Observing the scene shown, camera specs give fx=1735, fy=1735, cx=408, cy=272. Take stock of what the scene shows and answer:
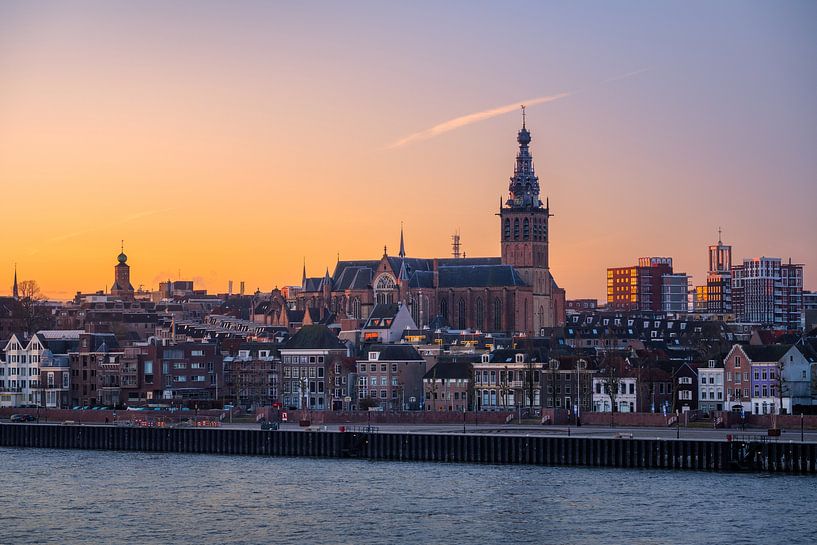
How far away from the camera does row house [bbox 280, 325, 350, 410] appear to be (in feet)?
550

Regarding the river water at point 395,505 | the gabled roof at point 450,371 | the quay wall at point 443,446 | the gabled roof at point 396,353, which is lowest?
the river water at point 395,505

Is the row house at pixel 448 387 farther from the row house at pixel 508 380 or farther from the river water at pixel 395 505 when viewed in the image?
the river water at pixel 395 505

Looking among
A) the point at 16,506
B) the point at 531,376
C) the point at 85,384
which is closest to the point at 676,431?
the point at 531,376

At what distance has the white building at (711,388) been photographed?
14725cm

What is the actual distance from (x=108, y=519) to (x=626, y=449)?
36303 millimetres

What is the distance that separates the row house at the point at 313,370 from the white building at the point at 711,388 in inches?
1431

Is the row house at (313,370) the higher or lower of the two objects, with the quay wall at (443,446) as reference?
higher

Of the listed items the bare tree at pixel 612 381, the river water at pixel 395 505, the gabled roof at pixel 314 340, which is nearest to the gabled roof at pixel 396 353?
the gabled roof at pixel 314 340

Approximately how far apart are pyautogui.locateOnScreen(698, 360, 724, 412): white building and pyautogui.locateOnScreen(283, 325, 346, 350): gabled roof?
39.4 meters

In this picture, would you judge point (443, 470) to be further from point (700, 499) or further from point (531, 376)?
point (531, 376)

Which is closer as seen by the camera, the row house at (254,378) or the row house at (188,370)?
the row house at (188,370)

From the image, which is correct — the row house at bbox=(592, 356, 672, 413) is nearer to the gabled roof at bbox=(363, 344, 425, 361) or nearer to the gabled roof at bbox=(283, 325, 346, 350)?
the gabled roof at bbox=(363, 344, 425, 361)

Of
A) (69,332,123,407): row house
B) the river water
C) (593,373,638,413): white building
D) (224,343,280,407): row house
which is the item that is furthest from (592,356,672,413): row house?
(69,332,123,407): row house

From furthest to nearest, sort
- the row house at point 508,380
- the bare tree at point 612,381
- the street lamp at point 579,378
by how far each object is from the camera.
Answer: the row house at point 508,380 < the street lamp at point 579,378 < the bare tree at point 612,381
